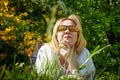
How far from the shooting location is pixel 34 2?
Answer: 6.89m

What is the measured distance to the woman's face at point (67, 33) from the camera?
3.59m

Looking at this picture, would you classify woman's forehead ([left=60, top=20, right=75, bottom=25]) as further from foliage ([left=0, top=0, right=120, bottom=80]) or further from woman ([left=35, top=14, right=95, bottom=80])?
foliage ([left=0, top=0, right=120, bottom=80])

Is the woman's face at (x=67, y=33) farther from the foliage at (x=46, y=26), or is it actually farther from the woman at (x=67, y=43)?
the foliage at (x=46, y=26)

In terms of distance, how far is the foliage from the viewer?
5668 millimetres

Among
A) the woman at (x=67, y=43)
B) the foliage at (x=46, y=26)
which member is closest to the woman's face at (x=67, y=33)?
the woman at (x=67, y=43)

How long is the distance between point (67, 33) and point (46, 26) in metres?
2.92

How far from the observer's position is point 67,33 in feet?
11.8

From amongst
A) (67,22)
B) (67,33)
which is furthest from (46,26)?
(67,33)

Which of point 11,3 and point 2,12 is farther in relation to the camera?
point 11,3

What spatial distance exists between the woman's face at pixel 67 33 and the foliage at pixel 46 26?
4.33 feet

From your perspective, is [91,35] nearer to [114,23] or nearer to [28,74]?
[114,23]

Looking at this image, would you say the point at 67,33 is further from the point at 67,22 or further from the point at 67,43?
the point at 67,22

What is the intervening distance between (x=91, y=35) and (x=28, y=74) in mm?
5438

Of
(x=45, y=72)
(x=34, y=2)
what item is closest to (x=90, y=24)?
(x=34, y=2)
